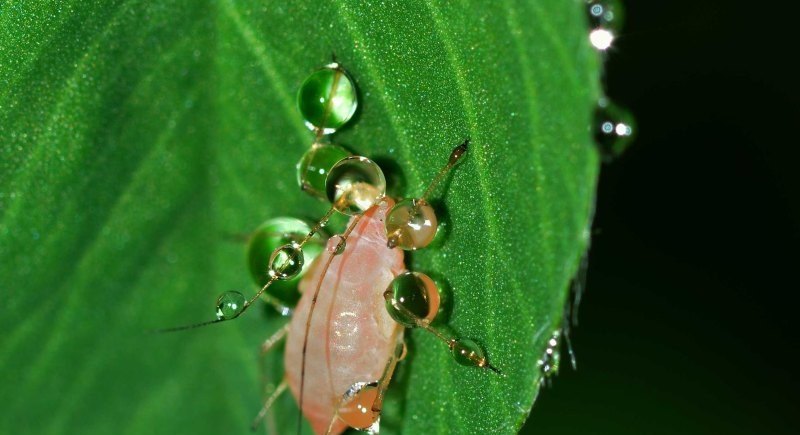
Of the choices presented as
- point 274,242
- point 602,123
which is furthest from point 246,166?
point 602,123

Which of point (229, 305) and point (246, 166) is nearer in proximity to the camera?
point (229, 305)

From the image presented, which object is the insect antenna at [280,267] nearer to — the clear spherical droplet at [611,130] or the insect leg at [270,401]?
the insect leg at [270,401]

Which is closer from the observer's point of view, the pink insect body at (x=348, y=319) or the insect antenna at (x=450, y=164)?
the insect antenna at (x=450, y=164)

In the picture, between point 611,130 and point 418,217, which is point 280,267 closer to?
point 418,217

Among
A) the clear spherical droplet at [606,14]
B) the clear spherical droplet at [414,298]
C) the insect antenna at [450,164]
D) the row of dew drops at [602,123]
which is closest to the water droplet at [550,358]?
the row of dew drops at [602,123]

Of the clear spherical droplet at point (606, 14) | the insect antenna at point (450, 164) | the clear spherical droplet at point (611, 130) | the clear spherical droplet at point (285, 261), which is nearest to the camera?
the insect antenna at point (450, 164)

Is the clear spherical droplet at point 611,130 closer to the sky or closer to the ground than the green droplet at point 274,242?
closer to the sky

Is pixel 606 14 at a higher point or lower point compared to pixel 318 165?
higher
